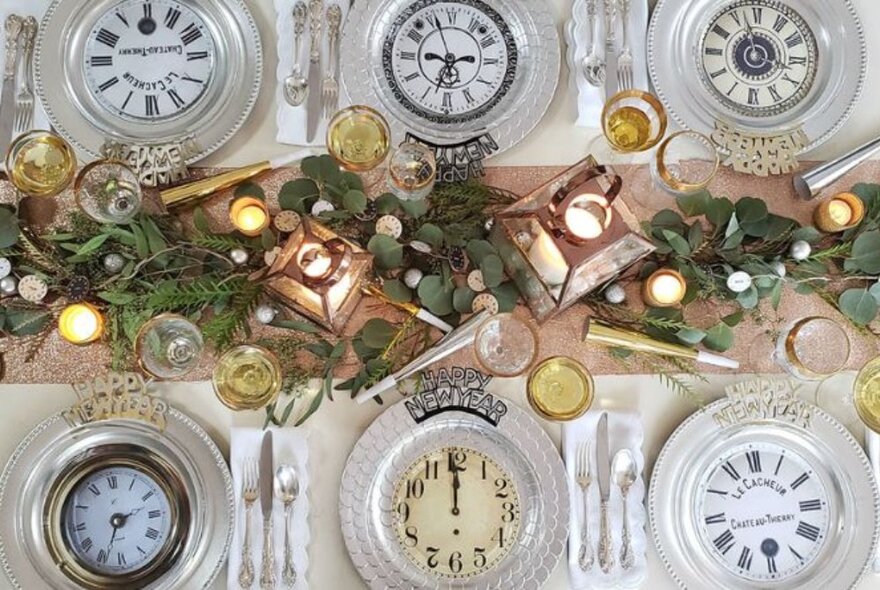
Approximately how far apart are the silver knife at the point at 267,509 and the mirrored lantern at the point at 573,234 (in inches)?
26.3

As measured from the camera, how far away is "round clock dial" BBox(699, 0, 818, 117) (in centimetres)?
193

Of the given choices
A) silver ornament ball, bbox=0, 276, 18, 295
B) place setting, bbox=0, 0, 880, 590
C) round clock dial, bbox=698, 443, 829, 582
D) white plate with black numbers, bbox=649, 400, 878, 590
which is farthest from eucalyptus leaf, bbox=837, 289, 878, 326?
silver ornament ball, bbox=0, 276, 18, 295

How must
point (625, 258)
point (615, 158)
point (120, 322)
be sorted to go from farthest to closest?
point (615, 158) < point (120, 322) < point (625, 258)

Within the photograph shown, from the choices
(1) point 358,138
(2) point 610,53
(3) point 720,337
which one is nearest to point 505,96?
(2) point 610,53

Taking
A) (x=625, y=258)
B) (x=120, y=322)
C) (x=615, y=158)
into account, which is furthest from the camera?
(x=615, y=158)

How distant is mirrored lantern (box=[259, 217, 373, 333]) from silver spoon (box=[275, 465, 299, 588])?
350 millimetres

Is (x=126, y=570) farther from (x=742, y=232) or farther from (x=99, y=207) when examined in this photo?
(x=742, y=232)

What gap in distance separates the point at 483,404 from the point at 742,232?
0.68 m

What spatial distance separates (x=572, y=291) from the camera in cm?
169

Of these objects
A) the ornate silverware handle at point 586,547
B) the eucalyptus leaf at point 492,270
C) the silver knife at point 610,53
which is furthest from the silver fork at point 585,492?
the silver knife at point 610,53

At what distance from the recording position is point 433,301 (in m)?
1.78

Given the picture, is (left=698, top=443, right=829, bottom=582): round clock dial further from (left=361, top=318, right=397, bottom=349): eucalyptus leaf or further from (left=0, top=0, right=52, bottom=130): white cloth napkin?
(left=0, top=0, right=52, bottom=130): white cloth napkin

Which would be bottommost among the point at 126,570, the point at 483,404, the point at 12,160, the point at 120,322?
the point at 126,570

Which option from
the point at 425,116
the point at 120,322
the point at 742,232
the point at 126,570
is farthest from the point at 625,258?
the point at 126,570
